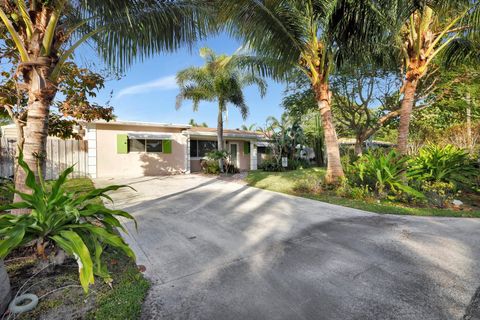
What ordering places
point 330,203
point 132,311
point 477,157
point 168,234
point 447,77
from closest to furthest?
1. point 132,311
2. point 168,234
3. point 330,203
4. point 477,157
5. point 447,77

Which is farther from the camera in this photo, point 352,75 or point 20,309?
point 352,75

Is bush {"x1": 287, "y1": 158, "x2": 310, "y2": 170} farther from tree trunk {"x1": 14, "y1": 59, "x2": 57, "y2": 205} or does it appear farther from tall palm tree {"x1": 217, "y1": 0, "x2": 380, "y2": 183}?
tree trunk {"x1": 14, "y1": 59, "x2": 57, "y2": 205}

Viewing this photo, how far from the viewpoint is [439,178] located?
7.62m

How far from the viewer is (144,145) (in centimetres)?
1297

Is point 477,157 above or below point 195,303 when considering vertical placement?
above

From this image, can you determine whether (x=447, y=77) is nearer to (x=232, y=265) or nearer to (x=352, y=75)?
(x=352, y=75)

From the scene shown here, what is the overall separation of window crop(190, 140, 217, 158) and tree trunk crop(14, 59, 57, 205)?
475 inches

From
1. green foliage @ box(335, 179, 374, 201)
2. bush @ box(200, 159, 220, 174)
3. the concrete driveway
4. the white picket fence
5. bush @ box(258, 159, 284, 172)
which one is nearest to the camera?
the concrete driveway

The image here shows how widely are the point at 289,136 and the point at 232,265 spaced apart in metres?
12.8

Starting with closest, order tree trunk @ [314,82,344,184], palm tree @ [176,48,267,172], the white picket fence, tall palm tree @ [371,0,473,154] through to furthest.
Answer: tall palm tree @ [371,0,473,154], tree trunk @ [314,82,344,184], the white picket fence, palm tree @ [176,48,267,172]

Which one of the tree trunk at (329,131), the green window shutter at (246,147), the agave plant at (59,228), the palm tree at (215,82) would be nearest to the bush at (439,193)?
the tree trunk at (329,131)

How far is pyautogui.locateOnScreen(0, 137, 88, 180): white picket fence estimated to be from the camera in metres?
9.91

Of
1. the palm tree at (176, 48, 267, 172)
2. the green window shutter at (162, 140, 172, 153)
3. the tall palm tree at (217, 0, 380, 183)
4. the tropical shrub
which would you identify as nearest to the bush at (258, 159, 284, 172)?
the palm tree at (176, 48, 267, 172)

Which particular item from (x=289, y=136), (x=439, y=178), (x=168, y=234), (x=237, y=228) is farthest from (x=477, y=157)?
(x=168, y=234)
